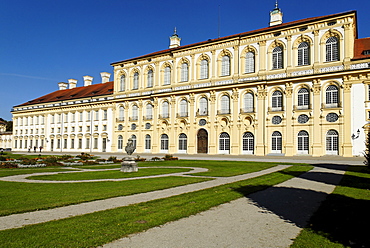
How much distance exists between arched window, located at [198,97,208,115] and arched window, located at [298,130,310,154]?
14.2m

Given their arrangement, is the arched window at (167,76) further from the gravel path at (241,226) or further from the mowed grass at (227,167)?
the gravel path at (241,226)

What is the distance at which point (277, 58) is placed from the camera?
43.1m

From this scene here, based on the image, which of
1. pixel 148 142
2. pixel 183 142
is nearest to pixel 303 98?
pixel 183 142

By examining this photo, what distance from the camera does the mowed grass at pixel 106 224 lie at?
577cm

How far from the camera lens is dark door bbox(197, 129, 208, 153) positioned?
47.4 meters

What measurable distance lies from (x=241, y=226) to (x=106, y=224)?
9.78ft

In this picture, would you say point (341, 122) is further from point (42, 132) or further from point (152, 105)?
point (42, 132)

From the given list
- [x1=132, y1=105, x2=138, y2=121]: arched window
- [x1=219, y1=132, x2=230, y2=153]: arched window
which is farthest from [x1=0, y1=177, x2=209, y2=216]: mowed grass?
[x1=132, y1=105, x2=138, y2=121]: arched window

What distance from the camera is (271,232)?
664 cm

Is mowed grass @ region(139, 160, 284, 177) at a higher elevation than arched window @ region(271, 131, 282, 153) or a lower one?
lower

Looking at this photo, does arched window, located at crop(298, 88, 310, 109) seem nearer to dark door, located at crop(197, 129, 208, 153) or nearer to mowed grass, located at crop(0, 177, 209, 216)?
dark door, located at crop(197, 129, 208, 153)

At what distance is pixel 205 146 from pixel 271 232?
1606 inches

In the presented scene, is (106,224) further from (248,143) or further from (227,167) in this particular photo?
(248,143)

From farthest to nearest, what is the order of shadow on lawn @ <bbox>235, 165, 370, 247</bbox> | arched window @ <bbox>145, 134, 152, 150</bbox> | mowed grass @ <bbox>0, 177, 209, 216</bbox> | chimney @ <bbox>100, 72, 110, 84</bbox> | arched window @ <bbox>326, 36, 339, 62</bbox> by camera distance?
chimney @ <bbox>100, 72, 110, 84</bbox>, arched window @ <bbox>145, 134, 152, 150</bbox>, arched window @ <bbox>326, 36, 339, 62</bbox>, mowed grass @ <bbox>0, 177, 209, 216</bbox>, shadow on lawn @ <bbox>235, 165, 370, 247</bbox>
